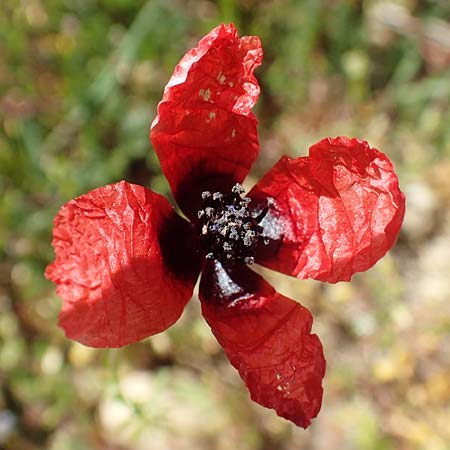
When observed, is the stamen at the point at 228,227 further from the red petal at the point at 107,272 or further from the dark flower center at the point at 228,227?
the red petal at the point at 107,272

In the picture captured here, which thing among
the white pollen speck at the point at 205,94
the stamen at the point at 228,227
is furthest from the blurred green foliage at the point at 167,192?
the white pollen speck at the point at 205,94

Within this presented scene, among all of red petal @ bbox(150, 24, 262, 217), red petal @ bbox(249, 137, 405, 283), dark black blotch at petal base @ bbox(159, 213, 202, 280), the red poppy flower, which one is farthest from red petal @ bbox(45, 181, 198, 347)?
red petal @ bbox(249, 137, 405, 283)

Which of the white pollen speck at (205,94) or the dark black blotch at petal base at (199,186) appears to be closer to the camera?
the white pollen speck at (205,94)

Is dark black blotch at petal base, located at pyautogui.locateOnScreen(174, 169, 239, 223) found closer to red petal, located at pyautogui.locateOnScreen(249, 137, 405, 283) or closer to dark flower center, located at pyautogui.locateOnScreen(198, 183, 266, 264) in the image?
dark flower center, located at pyautogui.locateOnScreen(198, 183, 266, 264)

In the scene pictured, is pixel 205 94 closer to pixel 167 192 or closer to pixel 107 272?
pixel 107 272

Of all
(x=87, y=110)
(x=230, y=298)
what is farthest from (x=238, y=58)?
(x=87, y=110)

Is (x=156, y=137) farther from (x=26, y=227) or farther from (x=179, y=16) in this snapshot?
(x=179, y=16)
